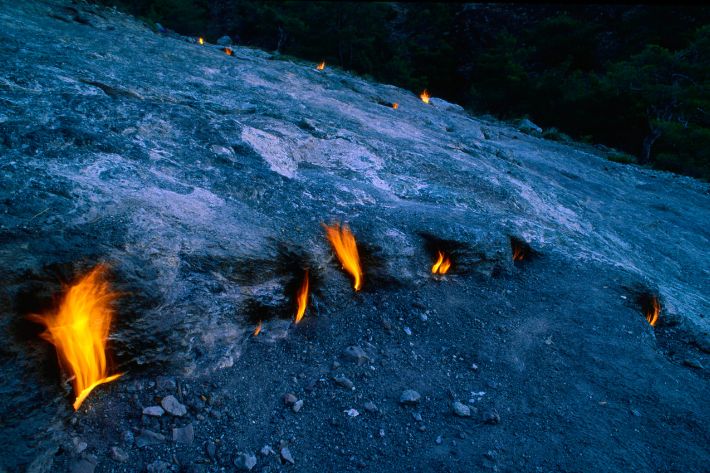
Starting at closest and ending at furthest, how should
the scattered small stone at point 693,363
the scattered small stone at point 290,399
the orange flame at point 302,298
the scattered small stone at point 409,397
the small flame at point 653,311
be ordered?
the scattered small stone at point 290,399
the scattered small stone at point 409,397
the orange flame at point 302,298
the scattered small stone at point 693,363
the small flame at point 653,311

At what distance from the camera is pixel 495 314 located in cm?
400

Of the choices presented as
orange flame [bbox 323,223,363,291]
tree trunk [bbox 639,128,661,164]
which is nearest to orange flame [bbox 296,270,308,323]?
orange flame [bbox 323,223,363,291]

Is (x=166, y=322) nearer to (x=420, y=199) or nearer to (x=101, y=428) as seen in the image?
(x=101, y=428)

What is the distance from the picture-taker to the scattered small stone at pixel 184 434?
250 cm

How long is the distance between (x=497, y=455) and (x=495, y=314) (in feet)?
5.12

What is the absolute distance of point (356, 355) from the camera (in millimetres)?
→ 3277

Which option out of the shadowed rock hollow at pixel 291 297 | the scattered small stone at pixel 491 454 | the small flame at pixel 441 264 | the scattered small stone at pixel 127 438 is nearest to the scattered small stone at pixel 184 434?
the shadowed rock hollow at pixel 291 297

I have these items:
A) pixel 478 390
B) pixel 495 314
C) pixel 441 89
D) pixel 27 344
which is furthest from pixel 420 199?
pixel 441 89

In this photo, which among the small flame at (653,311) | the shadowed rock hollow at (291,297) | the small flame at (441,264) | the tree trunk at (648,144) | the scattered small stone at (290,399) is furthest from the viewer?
the tree trunk at (648,144)

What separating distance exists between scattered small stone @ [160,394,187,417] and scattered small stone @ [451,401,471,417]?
2.00 metres

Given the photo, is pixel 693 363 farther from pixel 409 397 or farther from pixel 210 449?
pixel 210 449

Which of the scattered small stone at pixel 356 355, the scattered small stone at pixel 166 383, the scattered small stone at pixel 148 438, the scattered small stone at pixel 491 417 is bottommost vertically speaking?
the scattered small stone at pixel 148 438

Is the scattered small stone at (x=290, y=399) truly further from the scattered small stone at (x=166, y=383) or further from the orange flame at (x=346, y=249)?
the orange flame at (x=346, y=249)

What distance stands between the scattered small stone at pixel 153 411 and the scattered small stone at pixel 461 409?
7.02ft
